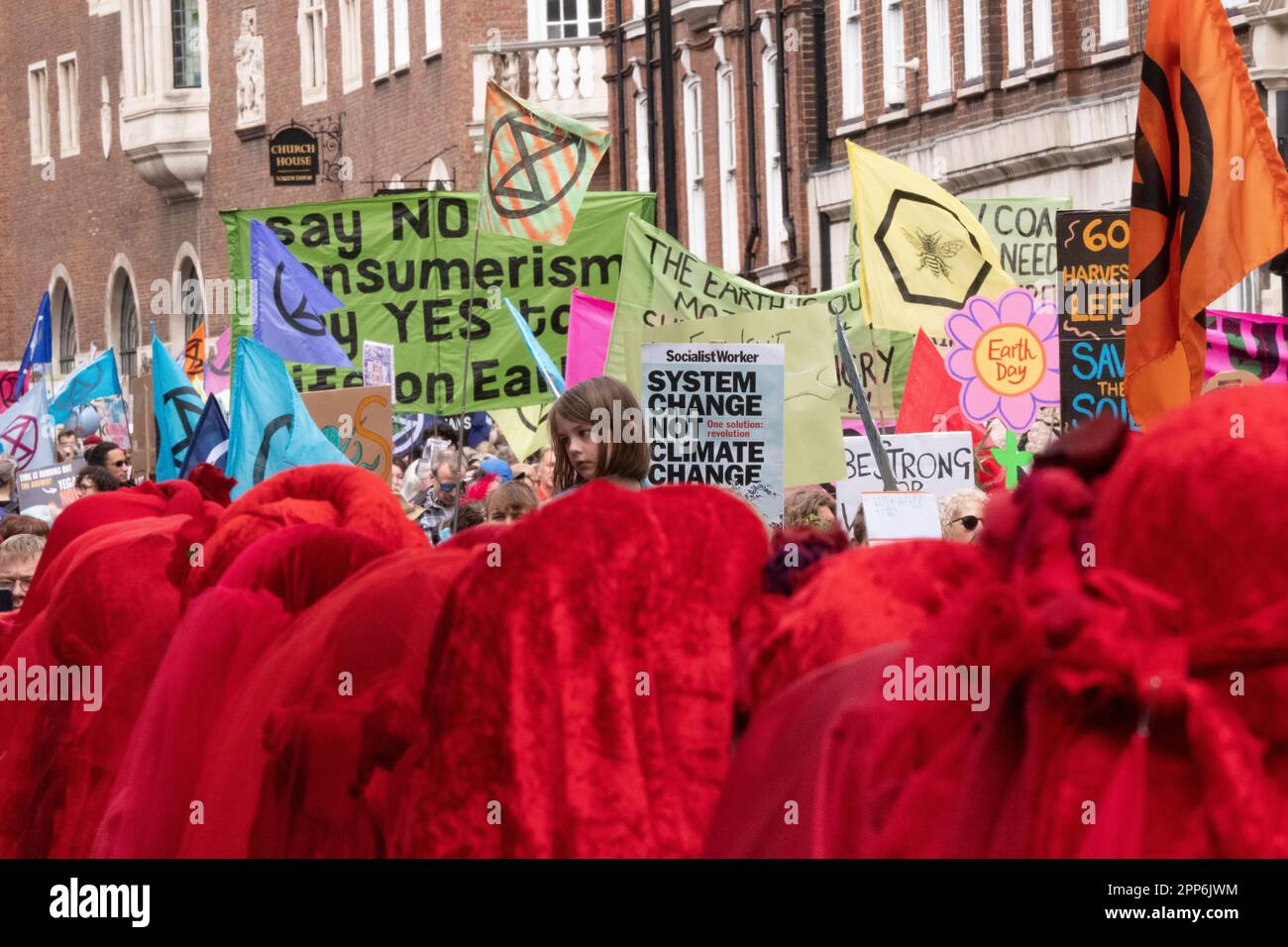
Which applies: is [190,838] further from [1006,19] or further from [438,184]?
[438,184]

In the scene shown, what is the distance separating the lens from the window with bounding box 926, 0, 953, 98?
2759cm

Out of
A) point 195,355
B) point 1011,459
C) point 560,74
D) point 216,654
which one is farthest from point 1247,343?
point 560,74

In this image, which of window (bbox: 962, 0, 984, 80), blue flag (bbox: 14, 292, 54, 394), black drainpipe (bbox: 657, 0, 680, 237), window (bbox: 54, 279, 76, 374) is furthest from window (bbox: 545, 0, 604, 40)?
window (bbox: 54, 279, 76, 374)

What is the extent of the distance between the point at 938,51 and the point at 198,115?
3010cm

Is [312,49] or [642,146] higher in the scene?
[312,49]

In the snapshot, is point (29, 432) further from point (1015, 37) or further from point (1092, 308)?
point (1015, 37)

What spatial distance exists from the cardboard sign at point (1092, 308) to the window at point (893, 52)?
18.2 m

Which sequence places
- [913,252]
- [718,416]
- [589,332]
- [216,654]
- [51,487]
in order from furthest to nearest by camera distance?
[51,487] < [589,332] < [913,252] < [718,416] < [216,654]

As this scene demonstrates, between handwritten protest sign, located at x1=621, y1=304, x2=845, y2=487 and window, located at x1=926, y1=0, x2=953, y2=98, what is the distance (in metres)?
17.0

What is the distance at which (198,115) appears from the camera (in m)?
55.1

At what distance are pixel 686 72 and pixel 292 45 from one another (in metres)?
18.5

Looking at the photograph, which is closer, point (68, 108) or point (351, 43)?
point (351, 43)

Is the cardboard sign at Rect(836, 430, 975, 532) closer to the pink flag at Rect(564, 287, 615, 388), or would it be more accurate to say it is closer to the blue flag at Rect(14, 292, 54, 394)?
the pink flag at Rect(564, 287, 615, 388)

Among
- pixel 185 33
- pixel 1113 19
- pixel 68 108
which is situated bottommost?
pixel 1113 19
